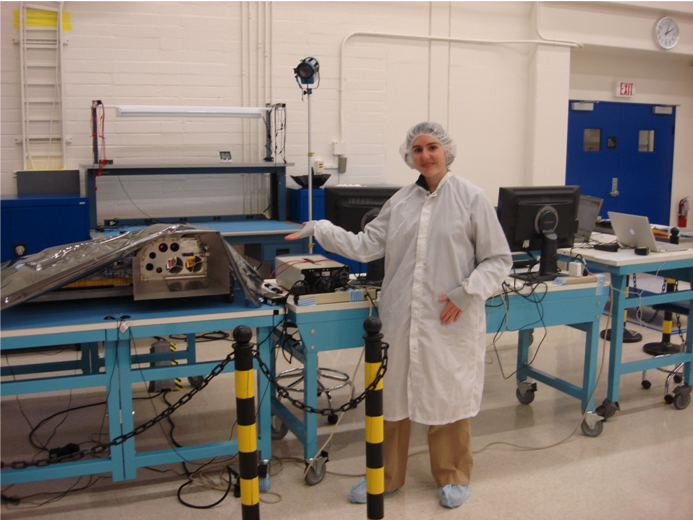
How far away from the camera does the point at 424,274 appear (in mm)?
2426

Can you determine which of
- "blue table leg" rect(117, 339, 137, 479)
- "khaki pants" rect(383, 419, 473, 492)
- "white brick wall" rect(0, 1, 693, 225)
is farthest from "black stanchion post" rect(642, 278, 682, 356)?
"blue table leg" rect(117, 339, 137, 479)

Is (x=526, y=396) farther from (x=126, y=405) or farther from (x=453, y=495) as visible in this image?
(x=126, y=405)

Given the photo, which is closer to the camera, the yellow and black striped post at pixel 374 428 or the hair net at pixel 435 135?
the yellow and black striped post at pixel 374 428

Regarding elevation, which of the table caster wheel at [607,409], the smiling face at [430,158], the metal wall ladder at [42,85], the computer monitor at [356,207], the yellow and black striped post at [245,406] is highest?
the metal wall ladder at [42,85]

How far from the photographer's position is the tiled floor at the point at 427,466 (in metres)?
2.49

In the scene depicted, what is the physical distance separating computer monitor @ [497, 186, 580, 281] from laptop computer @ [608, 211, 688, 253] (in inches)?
20.7

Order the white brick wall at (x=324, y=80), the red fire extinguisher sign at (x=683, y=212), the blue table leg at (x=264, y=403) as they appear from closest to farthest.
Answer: the blue table leg at (x=264, y=403), the white brick wall at (x=324, y=80), the red fire extinguisher sign at (x=683, y=212)

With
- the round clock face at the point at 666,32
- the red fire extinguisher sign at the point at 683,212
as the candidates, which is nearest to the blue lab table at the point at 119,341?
the round clock face at the point at 666,32

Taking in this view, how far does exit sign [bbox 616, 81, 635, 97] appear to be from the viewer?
7.00 metres

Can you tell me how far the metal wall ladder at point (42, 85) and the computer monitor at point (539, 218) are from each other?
11.1ft

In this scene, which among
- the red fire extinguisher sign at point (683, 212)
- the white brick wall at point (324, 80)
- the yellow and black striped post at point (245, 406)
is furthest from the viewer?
the red fire extinguisher sign at point (683, 212)

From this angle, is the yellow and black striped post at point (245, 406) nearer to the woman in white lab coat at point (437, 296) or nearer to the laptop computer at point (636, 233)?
the woman in white lab coat at point (437, 296)

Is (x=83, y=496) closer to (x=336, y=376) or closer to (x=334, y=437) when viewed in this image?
(x=334, y=437)

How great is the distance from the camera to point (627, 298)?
324 cm
